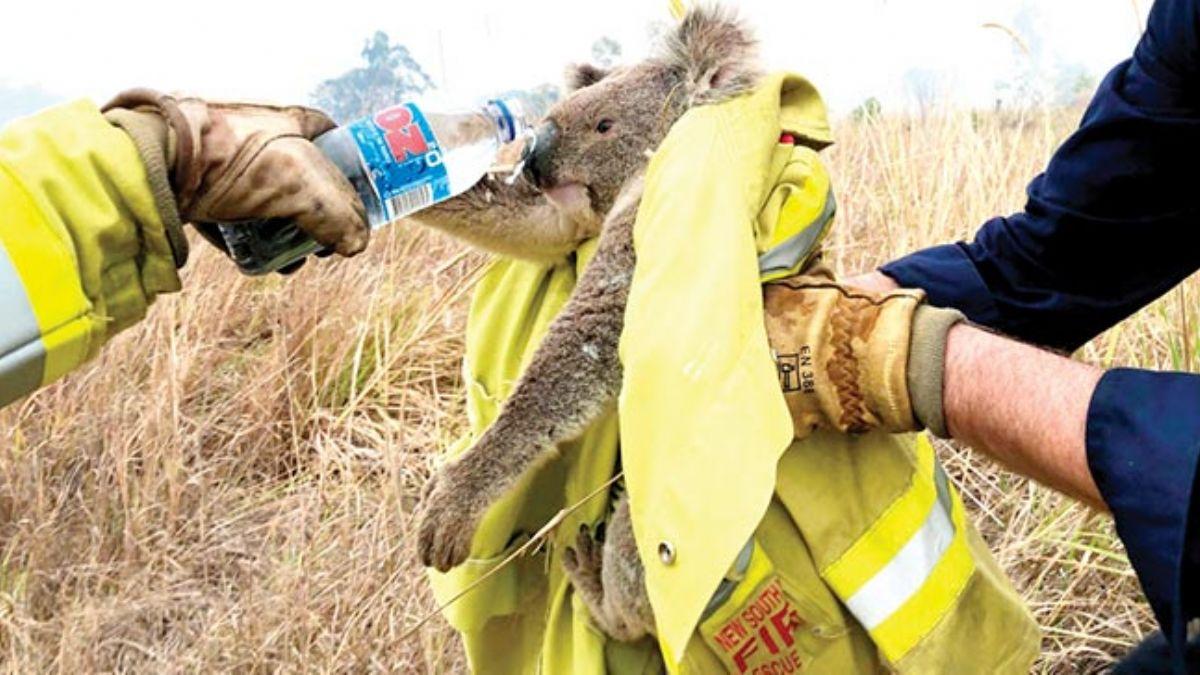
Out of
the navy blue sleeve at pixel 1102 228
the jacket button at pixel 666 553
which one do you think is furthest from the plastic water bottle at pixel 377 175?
→ the navy blue sleeve at pixel 1102 228

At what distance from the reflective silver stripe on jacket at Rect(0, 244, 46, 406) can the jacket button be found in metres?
0.76

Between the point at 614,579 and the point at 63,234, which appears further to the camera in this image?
the point at 614,579

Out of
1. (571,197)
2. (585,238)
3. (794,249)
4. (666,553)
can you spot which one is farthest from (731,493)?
(571,197)

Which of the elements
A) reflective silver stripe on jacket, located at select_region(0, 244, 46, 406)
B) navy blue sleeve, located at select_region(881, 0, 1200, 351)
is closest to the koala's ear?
navy blue sleeve, located at select_region(881, 0, 1200, 351)

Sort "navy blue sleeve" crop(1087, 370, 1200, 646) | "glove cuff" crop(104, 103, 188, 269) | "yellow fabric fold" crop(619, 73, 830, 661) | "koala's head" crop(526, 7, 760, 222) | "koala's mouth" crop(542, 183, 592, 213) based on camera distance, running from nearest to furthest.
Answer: "navy blue sleeve" crop(1087, 370, 1200, 646) → "yellow fabric fold" crop(619, 73, 830, 661) → "glove cuff" crop(104, 103, 188, 269) → "koala's head" crop(526, 7, 760, 222) → "koala's mouth" crop(542, 183, 592, 213)

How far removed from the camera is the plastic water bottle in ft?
5.71

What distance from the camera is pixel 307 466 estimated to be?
4.19 m

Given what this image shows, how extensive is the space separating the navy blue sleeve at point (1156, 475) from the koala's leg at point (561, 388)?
Result: 2.67 feet

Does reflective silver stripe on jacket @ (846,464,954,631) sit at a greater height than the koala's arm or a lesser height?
lesser

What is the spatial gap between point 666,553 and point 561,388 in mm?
621

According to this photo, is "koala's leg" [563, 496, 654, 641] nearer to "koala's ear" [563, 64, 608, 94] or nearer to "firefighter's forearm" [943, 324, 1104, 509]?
"firefighter's forearm" [943, 324, 1104, 509]

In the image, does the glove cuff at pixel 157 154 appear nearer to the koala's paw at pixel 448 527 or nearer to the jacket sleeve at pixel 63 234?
the jacket sleeve at pixel 63 234

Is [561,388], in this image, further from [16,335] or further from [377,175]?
[16,335]

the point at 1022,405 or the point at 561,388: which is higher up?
the point at 1022,405
